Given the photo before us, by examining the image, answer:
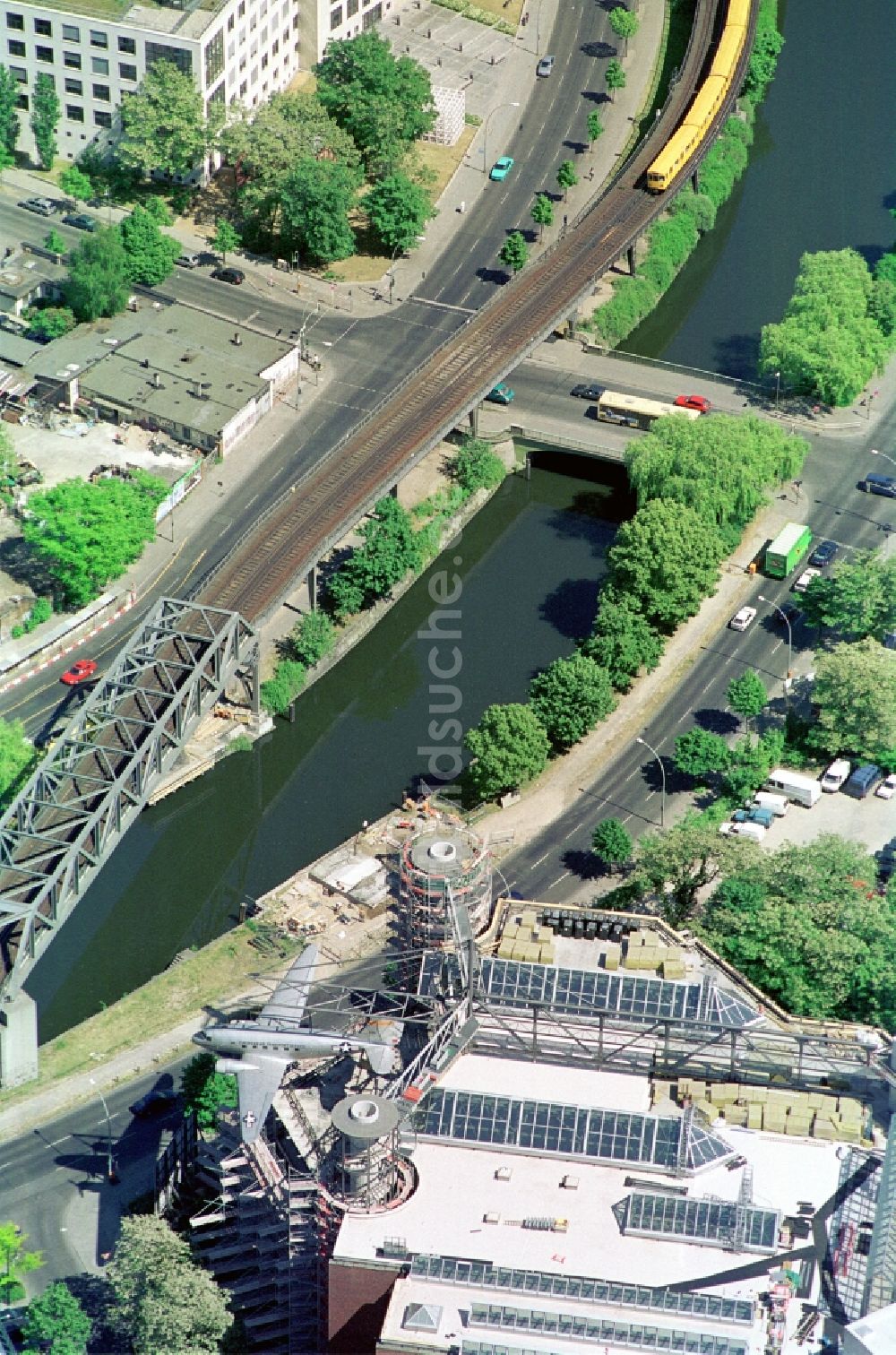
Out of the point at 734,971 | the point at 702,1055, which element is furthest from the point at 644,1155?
the point at 734,971

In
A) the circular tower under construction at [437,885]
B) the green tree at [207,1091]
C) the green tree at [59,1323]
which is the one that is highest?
the circular tower under construction at [437,885]

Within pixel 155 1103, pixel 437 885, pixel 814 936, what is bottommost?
pixel 155 1103

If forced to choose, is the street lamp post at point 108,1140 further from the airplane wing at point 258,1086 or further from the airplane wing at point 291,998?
the airplane wing at point 258,1086

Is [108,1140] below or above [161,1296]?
above

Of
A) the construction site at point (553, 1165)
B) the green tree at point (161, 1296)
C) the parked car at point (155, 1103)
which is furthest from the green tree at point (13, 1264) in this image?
the parked car at point (155, 1103)

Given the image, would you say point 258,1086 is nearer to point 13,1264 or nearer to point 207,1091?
point 207,1091

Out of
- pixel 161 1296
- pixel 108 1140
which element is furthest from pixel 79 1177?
pixel 161 1296

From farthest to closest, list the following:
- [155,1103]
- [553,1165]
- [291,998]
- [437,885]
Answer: [155,1103] → [437,885] → [291,998] → [553,1165]

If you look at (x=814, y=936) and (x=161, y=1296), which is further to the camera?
(x=814, y=936)

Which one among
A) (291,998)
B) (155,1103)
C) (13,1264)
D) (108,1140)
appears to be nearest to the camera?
(291,998)
